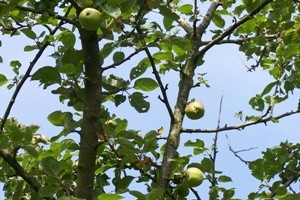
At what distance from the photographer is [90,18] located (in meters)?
2.56

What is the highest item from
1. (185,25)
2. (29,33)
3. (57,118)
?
(185,25)

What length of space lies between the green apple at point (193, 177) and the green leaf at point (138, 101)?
437 millimetres

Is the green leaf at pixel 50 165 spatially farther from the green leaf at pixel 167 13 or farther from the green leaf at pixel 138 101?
the green leaf at pixel 167 13

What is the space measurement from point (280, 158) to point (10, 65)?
1.99 metres

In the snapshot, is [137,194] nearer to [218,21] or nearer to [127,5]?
[127,5]

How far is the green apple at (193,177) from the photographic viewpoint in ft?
10.1

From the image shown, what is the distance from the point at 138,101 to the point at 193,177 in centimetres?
54

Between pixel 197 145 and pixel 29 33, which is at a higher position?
pixel 29 33

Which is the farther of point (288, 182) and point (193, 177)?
point (288, 182)

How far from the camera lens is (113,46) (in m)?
2.98

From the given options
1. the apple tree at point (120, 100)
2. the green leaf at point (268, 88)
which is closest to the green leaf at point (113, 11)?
the apple tree at point (120, 100)

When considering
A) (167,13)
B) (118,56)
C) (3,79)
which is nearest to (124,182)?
(118,56)

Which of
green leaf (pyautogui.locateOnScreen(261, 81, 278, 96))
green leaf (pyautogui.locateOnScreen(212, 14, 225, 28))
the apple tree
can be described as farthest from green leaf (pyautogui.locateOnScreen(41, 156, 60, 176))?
green leaf (pyautogui.locateOnScreen(212, 14, 225, 28))

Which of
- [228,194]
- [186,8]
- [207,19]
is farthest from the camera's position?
[207,19]
